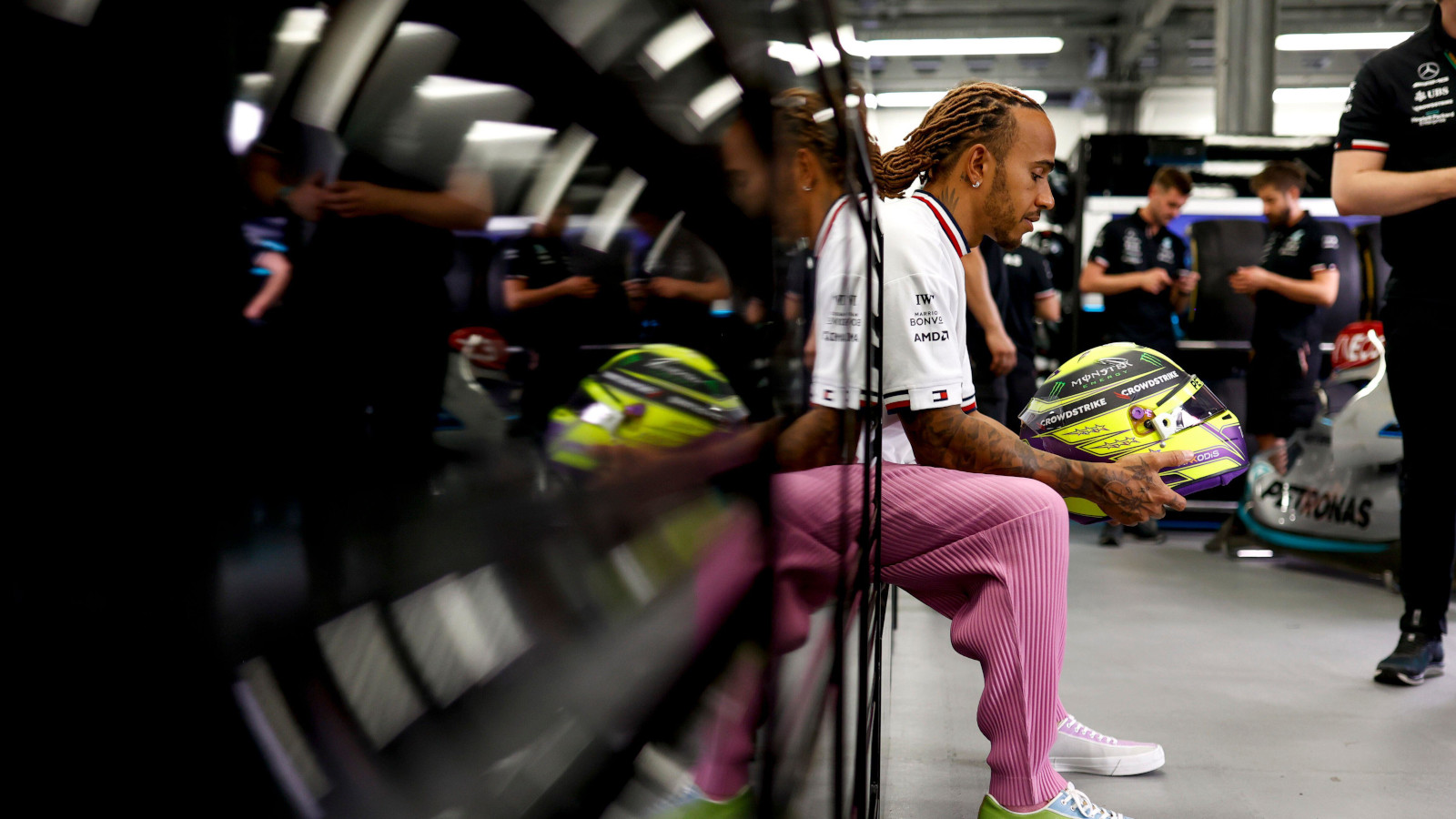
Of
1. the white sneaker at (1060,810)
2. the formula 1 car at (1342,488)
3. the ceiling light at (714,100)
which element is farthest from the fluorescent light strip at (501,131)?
the formula 1 car at (1342,488)

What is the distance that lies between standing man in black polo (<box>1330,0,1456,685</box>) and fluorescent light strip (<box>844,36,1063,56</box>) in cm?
779

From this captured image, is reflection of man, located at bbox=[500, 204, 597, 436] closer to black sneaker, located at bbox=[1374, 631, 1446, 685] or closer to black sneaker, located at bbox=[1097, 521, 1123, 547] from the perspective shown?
black sneaker, located at bbox=[1374, 631, 1446, 685]

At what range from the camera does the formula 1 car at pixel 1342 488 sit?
3.08 metres

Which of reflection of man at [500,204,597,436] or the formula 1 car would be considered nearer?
reflection of man at [500,204,597,436]

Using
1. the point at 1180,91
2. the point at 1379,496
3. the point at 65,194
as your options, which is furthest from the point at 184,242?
the point at 1180,91

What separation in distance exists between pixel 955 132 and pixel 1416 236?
3.76ft

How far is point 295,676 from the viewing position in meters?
0.24

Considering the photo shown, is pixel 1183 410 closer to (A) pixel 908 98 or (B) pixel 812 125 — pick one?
(B) pixel 812 125

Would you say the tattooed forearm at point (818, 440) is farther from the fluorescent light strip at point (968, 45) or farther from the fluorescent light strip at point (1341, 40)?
the fluorescent light strip at point (1341, 40)

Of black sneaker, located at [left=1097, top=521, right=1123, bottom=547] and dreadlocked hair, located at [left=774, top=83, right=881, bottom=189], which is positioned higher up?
dreadlocked hair, located at [left=774, top=83, right=881, bottom=189]

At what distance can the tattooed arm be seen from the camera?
3.84 ft

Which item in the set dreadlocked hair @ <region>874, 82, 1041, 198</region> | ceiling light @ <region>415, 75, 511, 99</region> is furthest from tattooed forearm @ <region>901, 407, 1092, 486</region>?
ceiling light @ <region>415, 75, 511, 99</region>

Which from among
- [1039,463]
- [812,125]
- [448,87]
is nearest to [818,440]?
[812,125]

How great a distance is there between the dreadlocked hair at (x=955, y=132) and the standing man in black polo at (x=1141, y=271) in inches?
109
